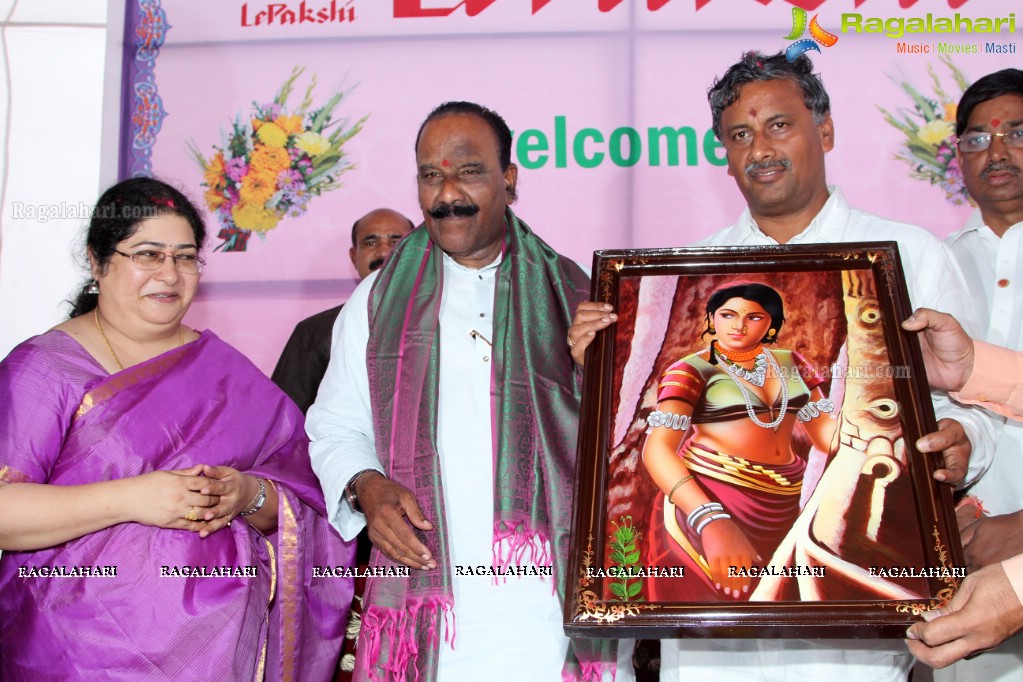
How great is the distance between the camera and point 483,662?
2684mm

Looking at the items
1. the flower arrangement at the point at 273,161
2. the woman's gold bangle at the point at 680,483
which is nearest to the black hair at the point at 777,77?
the woman's gold bangle at the point at 680,483

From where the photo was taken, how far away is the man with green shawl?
2703 mm

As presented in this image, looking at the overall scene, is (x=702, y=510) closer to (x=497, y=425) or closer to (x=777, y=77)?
(x=497, y=425)

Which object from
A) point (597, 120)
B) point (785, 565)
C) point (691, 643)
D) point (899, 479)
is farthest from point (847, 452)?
point (597, 120)

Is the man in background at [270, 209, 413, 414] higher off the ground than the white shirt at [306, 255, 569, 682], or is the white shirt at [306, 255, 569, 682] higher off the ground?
the man in background at [270, 209, 413, 414]

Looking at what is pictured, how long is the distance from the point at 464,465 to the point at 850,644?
3.73 ft

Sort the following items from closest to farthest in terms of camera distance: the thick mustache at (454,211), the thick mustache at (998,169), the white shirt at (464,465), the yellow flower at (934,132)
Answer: the white shirt at (464,465) → the thick mustache at (454,211) → the thick mustache at (998,169) → the yellow flower at (934,132)

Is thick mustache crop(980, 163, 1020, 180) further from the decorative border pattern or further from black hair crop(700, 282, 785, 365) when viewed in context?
the decorative border pattern

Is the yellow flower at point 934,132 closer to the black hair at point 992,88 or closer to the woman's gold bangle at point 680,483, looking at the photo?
the black hair at point 992,88

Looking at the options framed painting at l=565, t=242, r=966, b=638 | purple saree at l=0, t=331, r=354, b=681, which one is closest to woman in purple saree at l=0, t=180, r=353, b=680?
purple saree at l=0, t=331, r=354, b=681

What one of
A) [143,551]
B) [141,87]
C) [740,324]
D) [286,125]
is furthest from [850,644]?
[141,87]

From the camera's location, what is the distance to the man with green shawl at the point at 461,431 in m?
2.70

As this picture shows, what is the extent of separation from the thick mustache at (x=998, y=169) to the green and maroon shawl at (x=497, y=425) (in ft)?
4.93

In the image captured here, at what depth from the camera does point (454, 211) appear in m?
3.04
